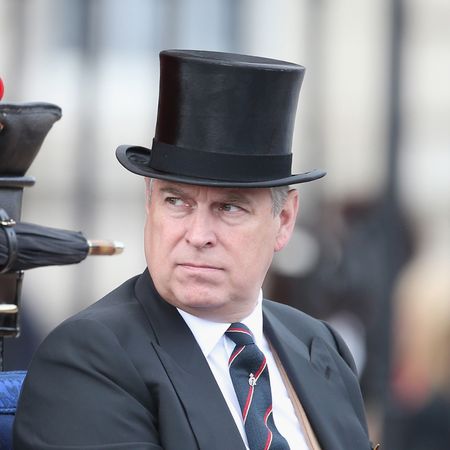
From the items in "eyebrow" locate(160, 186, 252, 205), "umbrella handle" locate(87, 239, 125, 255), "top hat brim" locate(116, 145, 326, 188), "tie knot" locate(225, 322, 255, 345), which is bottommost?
"tie knot" locate(225, 322, 255, 345)

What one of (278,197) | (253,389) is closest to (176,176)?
(278,197)

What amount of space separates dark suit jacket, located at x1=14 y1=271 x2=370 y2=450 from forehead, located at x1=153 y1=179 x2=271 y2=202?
27 cm

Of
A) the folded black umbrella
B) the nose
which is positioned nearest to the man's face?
the nose

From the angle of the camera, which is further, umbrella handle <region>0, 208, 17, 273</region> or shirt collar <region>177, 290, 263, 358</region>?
umbrella handle <region>0, 208, 17, 273</region>

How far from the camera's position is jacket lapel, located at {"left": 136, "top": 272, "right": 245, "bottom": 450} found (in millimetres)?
3619

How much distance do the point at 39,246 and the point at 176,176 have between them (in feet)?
1.71

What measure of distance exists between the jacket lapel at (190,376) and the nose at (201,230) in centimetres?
22

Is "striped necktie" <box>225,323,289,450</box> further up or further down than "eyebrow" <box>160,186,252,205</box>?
further down

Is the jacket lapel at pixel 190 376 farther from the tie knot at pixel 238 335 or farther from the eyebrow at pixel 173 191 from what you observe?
the eyebrow at pixel 173 191

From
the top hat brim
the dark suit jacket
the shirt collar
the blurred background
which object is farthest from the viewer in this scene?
the blurred background

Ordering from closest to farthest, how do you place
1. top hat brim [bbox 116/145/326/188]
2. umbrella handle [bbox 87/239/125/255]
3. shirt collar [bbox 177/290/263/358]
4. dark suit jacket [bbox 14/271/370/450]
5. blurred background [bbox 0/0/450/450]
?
dark suit jacket [bbox 14/271/370/450] < top hat brim [bbox 116/145/326/188] < shirt collar [bbox 177/290/263/358] < umbrella handle [bbox 87/239/125/255] < blurred background [bbox 0/0/450/450]

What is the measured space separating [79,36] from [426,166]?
2452 mm

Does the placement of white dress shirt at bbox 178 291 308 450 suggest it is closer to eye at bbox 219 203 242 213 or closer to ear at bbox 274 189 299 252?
ear at bbox 274 189 299 252

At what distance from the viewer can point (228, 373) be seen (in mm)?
3799
